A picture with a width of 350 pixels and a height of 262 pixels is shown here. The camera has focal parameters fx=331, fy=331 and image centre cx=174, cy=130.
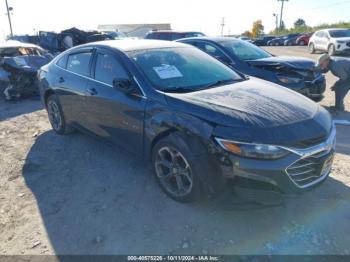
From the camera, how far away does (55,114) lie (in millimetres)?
5477

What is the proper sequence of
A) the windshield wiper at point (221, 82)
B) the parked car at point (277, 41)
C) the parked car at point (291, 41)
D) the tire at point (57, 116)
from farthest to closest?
the parked car at point (277, 41) < the parked car at point (291, 41) < the tire at point (57, 116) < the windshield wiper at point (221, 82)

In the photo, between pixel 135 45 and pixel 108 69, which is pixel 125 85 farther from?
pixel 135 45

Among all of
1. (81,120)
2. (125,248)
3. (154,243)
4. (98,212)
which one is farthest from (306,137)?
(81,120)

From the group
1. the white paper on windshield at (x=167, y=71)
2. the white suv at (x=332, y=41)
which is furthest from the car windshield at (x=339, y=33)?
the white paper on windshield at (x=167, y=71)

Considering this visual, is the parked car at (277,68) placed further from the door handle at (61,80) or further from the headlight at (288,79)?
the door handle at (61,80)

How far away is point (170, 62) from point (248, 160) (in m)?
1.73

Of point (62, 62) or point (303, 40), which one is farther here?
point (303, 40)

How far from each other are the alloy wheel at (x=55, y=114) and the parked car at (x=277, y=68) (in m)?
3.11

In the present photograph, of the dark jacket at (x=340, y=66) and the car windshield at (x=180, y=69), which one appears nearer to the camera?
the car windshield at (x=180, y=69)

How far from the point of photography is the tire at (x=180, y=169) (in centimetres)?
300

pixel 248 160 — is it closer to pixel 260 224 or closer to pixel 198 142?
pixel 198 142

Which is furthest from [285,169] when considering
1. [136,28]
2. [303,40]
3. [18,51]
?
[136,28]

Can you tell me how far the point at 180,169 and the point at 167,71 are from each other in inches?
46.0

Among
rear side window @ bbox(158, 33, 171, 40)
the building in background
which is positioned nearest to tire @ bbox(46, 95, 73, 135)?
rear side window @ bbox(158, 33, 171, 40)
